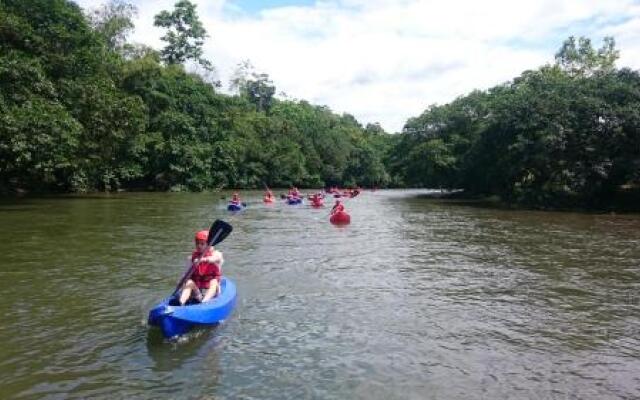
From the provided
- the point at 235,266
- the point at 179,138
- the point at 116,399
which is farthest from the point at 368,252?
the point at 179,138

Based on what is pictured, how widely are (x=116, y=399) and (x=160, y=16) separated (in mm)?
67117

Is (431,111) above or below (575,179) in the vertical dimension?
above

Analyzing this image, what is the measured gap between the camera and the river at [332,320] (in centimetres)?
617

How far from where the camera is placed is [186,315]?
7.20 metres

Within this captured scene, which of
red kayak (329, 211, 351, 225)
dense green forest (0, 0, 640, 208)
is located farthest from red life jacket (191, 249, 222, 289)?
dense green forest (0, 0, 640, 208)

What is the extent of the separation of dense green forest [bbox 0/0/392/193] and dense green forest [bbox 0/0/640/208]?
0.11 m

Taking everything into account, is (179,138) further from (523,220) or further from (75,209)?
(523,220)

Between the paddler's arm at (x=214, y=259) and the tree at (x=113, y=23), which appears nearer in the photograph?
the paddler's arm at (x=214, y=259)

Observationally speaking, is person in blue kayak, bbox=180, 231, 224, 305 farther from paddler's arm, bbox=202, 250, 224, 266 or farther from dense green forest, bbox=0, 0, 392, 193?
dense green forest, bbox=0, 0, 392, 193

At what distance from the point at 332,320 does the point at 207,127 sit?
1954 inches

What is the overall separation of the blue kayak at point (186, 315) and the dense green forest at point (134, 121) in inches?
764

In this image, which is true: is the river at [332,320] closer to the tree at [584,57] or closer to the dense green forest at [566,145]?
the dense green forest at [566,145]

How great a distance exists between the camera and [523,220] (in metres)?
25.0

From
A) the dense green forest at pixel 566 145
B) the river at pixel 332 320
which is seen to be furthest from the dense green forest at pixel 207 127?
the river at pixel 332 320
